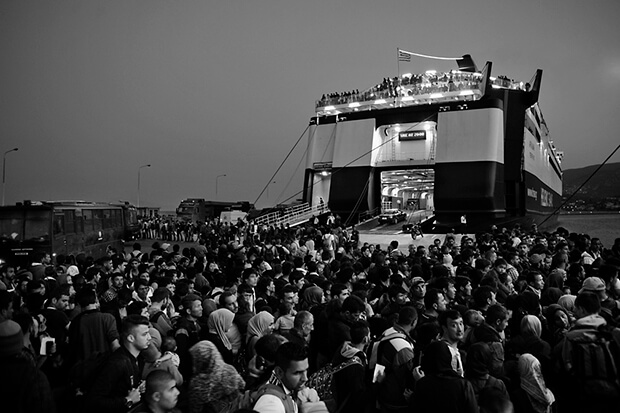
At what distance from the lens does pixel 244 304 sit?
18.4 ft

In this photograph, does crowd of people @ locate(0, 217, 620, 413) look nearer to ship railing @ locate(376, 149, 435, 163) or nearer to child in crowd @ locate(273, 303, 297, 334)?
child in crowd @ locate(273, 303, 297, 334)

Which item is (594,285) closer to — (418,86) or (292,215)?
(292,215)

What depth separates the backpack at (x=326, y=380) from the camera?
350cm

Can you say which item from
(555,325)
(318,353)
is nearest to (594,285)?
(555,325)

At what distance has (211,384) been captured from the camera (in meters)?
2.94

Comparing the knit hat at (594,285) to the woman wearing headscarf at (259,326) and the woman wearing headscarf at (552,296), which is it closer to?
Result: the woman wearing headscarf at (552,296)

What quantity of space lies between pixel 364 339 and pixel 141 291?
415 centimetres

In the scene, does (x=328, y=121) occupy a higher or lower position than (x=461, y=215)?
higher

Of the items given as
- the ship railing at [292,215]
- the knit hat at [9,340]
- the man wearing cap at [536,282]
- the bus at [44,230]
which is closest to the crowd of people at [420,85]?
the ship railing at [292,215]

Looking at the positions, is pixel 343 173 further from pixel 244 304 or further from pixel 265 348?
pixel 265 348

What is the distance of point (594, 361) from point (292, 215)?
2486cm

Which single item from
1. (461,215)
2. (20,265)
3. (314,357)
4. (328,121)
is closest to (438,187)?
(461,215)

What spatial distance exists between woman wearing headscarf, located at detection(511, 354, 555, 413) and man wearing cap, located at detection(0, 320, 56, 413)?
350cm

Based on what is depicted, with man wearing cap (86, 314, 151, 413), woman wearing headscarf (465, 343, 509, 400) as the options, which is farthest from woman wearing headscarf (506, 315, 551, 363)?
man wearing cap (86, 314, 151, 413)
